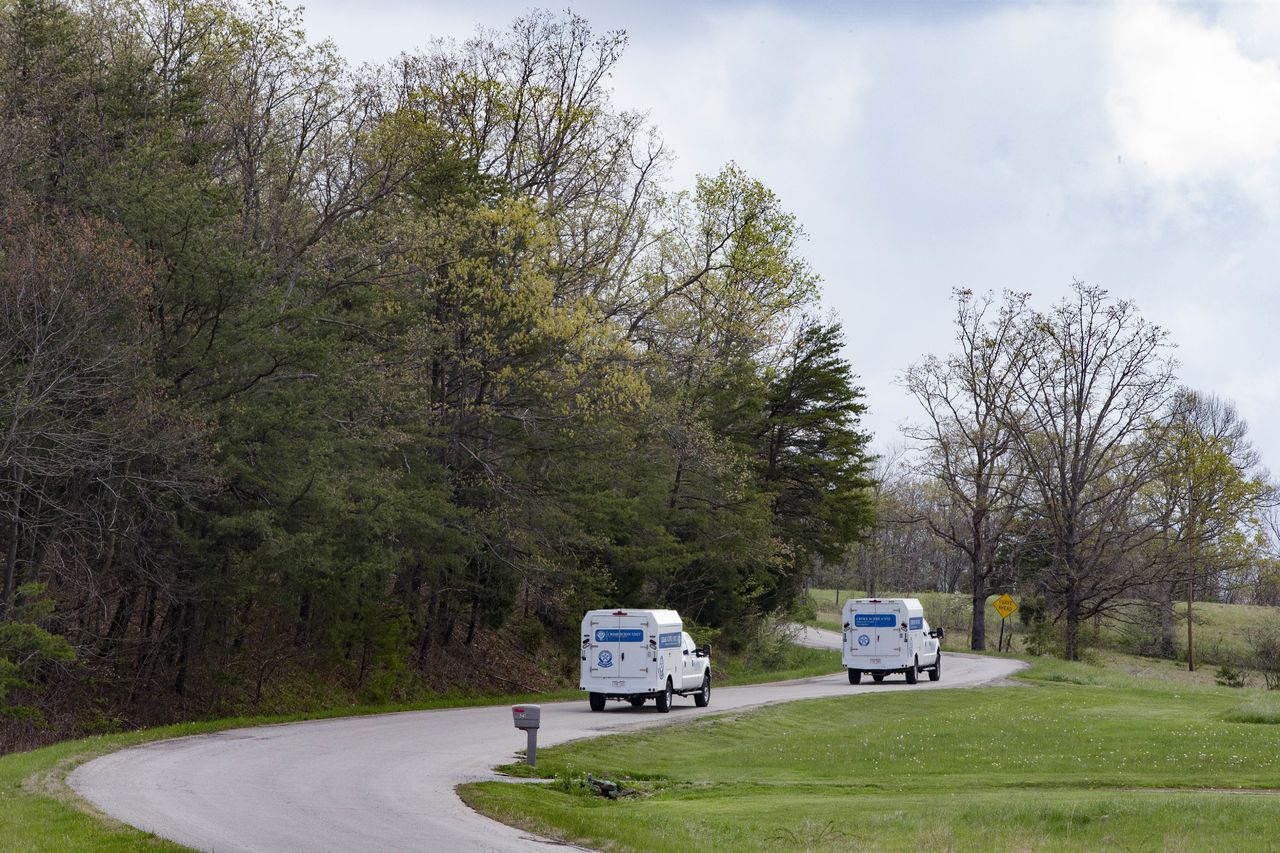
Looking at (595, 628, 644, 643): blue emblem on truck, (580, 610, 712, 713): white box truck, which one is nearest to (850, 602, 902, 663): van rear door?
(580, 610, 712, 713): white box truck

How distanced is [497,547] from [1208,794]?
2271 centimetres

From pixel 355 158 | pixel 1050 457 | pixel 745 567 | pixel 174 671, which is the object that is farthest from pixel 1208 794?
pixel 1050 457

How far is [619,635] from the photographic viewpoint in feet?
98.4

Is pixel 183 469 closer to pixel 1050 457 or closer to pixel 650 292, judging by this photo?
pixel 650 292

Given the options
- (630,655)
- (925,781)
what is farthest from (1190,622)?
→ (925,781)

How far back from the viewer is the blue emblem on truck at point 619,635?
1172 inches

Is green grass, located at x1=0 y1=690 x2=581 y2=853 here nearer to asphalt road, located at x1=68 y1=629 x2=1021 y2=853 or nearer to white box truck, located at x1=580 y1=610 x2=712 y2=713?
asphalt road, located at x1=68 y1=629 x2=1021 y2=853

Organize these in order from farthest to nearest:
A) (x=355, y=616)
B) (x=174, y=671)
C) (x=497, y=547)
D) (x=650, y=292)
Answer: (x=650, y=292) → (x=497, y=547) → (x=355, y=616) → (x=174, y=671)

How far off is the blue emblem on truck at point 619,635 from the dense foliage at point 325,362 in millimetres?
5598

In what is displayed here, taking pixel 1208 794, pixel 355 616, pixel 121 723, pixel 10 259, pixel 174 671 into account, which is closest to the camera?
pixel 1208 794

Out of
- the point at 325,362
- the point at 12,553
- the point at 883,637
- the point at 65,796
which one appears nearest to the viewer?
the point at 65,796

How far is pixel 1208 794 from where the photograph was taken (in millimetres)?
17219

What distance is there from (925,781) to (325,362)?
52.3 feet

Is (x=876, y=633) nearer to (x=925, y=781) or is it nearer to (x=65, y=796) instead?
(x=925, y=781)
